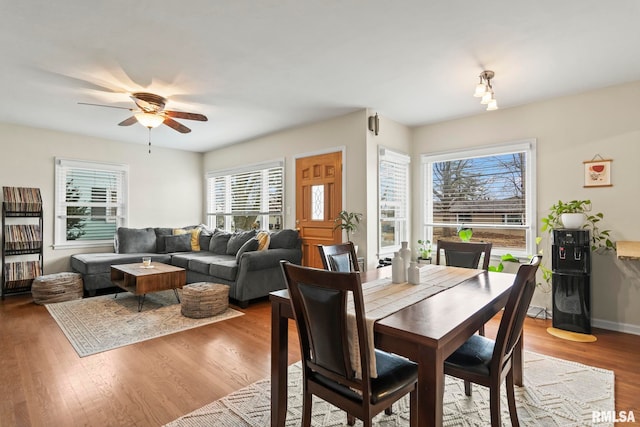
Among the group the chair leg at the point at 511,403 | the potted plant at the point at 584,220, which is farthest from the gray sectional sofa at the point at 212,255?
the potted plant at the point at 584,220

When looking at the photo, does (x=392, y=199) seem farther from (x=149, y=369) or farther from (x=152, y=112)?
(x=149, y=369)

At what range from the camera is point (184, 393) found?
7.29 ft

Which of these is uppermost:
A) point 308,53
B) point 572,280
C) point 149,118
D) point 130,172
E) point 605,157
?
point 308,53

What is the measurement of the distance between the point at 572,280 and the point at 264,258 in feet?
11.4

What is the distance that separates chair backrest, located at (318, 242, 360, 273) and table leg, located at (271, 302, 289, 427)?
24.2 inches

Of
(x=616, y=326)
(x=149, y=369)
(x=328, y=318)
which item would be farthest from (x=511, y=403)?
(x=616, y=326)

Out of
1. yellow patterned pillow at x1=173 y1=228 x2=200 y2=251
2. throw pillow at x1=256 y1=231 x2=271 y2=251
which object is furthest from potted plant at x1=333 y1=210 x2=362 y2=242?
yellow patterned pillow at x1=173 y1=228 x2=200 y2=251

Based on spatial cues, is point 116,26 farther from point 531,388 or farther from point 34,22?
point 531,388

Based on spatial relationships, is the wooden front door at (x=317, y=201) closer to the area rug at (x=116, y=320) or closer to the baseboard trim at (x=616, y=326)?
the area rug at (x=116, y=320)

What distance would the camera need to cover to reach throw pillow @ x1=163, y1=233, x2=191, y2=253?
19.4ft

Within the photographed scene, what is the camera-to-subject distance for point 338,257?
242cm

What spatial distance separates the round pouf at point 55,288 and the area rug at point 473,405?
3614 millimetres

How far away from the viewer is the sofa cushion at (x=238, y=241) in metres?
5.25

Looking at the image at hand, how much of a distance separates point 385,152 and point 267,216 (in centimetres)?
240
